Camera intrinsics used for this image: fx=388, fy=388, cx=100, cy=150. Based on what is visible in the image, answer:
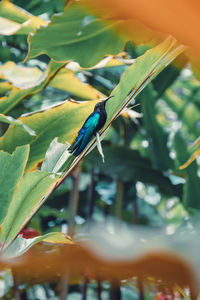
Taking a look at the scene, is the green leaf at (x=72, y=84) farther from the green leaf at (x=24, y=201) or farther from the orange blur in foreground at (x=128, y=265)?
the orange blur in foreground at (x=128, y=265)

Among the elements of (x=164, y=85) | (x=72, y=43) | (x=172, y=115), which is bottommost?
(x=172, y=115)

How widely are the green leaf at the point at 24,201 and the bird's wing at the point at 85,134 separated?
39 mm

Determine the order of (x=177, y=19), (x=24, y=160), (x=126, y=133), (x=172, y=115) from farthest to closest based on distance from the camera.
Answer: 1. (x=172, y=115)
2. (x=126, y=133)
3. (x=24, y=160)
4. (x=177, y=19)

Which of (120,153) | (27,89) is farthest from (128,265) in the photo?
(120,153)

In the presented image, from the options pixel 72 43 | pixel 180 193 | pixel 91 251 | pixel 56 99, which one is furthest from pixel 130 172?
pixel 91 251

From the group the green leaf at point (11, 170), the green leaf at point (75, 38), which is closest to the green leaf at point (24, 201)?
the green leaf at point (11, 170)

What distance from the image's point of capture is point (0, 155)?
0.25 m

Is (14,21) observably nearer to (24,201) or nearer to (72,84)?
(72,84)

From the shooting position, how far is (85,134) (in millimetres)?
271

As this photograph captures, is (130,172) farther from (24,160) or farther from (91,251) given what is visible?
(91,251)

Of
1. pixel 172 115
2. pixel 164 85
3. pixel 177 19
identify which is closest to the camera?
pixel 177 19

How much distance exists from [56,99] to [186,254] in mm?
598

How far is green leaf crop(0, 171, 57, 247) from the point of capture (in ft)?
0.79

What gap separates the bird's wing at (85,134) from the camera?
27 cm
